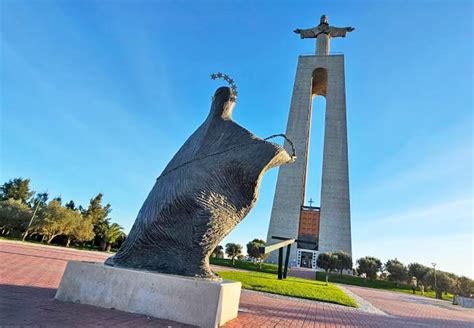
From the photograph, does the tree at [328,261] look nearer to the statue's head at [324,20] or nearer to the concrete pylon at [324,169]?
the concrete pylon at [324,169]

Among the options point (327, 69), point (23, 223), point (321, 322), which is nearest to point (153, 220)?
point (321, 322)

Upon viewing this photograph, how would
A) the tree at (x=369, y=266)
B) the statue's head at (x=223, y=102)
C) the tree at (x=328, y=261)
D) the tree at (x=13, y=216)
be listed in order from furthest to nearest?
the tree at (x=13, y=216) < the tree at (x=369, y=266) < the tree at (x=328, y=261) < the statue's head at (x=223, y=102)

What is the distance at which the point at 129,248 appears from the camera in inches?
231

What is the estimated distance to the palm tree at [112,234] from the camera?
130 ft

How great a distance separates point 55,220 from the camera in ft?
106

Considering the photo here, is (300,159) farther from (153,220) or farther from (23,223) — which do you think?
(153,220)

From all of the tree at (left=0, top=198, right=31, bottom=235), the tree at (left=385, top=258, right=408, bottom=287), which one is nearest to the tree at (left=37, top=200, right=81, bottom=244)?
the tree at (left=0, top=198, right=31, bottom=235)

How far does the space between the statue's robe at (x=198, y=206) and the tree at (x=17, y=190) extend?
56.5 meters

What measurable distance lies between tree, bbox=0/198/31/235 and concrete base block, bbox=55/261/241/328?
35568 mm

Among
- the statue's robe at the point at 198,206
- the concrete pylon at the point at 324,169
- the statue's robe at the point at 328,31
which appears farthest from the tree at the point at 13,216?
the statue's robe at the point at 328,31

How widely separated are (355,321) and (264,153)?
565 centimetres

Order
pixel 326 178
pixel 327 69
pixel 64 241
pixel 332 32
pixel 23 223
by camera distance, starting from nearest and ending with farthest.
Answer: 1. pixel 23 223
2. pixel 64 241
3. pixel 326 178
4. pixel 327 69
5. pixel 332 32

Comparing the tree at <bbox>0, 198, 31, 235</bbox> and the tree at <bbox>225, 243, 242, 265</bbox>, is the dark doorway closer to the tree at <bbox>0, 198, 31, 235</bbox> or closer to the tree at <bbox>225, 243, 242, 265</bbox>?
the tree at <bbox>225, 243, 242, 265</bbox>

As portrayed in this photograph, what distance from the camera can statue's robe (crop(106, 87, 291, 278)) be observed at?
567cm
